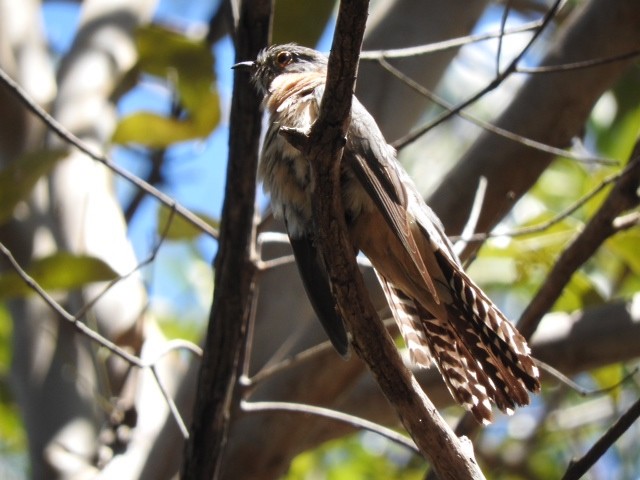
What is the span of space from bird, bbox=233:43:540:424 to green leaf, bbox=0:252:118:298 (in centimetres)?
78

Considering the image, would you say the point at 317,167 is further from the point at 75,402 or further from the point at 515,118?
the point at 75,402

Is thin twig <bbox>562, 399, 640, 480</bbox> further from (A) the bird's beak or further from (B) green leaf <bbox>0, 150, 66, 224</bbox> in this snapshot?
(B) green leaf <bbox>0, 150, 66, 224</bbox>

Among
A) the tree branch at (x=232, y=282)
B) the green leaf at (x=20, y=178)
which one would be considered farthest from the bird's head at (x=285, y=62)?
the green leaf at (x=20, y=178)

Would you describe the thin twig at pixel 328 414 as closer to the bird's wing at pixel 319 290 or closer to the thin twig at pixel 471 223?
the bird's wing at pixel 319 290

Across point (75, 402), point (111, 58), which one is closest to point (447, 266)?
point (75, 402)

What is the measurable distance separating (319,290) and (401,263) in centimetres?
29

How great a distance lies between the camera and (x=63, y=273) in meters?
3.42

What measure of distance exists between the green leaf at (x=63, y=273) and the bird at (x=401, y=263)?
781 mm

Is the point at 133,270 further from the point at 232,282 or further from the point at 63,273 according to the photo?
the point at 63,273

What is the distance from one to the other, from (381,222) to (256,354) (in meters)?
1.02

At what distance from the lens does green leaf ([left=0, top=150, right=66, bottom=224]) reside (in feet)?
11.5

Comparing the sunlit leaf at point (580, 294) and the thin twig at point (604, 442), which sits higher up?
the thin twig at point (604, 442)

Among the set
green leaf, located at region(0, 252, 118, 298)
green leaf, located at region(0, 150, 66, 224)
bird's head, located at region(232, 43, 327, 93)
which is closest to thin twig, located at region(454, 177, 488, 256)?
bird's head, located at region(232, 43, 327, 93)

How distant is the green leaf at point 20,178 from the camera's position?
3.52 meters
